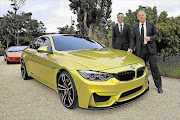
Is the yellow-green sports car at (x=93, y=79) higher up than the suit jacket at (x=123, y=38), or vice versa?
the suit jacket at (x=123, y=38)

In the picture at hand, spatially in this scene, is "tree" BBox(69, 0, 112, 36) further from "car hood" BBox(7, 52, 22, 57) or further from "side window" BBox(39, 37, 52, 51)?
"side window" BBox(39, 37, 52, 51)

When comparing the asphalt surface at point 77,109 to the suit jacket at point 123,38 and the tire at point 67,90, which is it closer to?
the tire at point 67,90

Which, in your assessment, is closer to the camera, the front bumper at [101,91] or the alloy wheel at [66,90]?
the front bumper at [101,91]

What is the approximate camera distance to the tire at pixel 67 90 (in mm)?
2668

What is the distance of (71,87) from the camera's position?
9.02 ft

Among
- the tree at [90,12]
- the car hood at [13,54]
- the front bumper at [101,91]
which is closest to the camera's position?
the front bumper at [101,91]

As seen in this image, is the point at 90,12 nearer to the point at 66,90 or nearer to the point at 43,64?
the point at 43,64

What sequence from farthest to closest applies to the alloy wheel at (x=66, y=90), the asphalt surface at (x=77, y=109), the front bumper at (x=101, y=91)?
the alloy wheel at (x=66, y=90) → the asphalt surface at (x=77, y=109) → the front bumper at (x=101, y=91)

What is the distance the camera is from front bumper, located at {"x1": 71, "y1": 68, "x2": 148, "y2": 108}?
2415 millimetres

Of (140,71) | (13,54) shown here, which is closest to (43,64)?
(140,71)

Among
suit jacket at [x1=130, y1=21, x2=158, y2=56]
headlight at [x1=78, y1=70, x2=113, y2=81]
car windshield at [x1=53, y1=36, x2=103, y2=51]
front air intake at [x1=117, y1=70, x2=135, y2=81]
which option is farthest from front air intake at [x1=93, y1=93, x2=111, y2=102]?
suit jacket at [x1=130, y1=21, x2=158, y2=56]

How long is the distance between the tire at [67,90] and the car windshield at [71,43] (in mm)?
822

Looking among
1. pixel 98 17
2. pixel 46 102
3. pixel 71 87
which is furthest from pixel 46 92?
pixel 98 17

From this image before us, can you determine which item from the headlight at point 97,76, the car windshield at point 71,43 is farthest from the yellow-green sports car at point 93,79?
the car windshield at point 71,43
